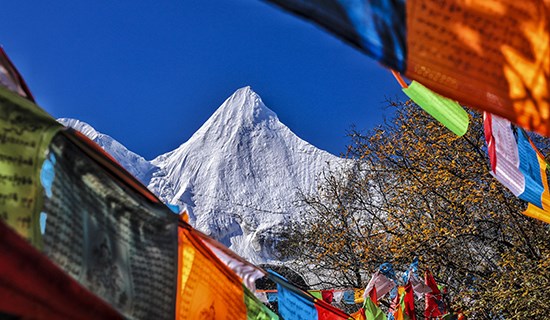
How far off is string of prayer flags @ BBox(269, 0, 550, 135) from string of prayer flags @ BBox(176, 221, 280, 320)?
1457 mm

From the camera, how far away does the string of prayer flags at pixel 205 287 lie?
3.71 meters

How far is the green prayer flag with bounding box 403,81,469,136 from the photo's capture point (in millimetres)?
4660

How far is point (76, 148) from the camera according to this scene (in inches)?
94.5

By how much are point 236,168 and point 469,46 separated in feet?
128

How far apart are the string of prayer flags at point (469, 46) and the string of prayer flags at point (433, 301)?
1137 cm

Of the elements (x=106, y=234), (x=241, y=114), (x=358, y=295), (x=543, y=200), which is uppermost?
(x=241, y=114)

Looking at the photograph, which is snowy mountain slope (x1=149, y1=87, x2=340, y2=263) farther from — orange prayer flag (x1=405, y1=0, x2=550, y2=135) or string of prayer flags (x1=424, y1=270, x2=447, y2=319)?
orange prayer flag (x1=405, y1=0, x2=550, y2=135)

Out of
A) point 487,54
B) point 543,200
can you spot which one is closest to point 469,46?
point 487,54

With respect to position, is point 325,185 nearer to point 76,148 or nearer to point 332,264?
point 332,264

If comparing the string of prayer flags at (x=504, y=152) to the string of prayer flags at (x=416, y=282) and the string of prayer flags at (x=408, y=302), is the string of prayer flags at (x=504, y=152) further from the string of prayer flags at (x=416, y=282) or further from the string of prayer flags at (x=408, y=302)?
the string of prayer flags at (x=416, y=282)

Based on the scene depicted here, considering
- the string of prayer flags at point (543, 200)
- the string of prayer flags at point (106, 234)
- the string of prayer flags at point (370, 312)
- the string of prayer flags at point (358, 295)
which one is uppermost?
the string of prayer flags at point (358, 295)

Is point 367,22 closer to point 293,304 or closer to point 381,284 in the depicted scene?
point 293,304

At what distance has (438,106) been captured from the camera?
4.82 meters

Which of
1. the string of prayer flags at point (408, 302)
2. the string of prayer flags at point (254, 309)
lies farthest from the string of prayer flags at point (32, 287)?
the string of prayer flags at point (408, 302)
